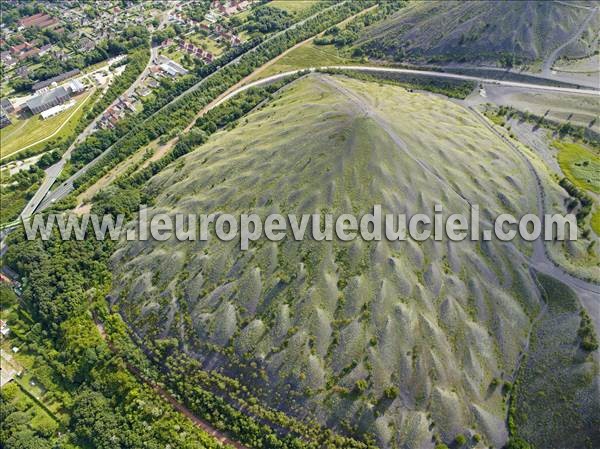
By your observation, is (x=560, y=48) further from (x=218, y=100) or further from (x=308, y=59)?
(x=218, y=100)

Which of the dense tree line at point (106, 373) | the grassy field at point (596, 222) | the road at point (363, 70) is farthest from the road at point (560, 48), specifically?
the dense tree line at point (106, 373)

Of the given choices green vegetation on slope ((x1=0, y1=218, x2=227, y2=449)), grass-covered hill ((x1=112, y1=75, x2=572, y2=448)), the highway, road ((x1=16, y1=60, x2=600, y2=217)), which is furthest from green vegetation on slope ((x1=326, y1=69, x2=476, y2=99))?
green vegetation on slope ((x1=0, y1=218, x2=227, y2=449))

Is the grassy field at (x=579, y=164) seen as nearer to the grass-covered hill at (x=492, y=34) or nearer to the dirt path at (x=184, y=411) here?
the grass-covered hill at (x=492, y=34)

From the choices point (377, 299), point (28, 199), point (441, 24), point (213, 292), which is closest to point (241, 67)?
point (441, 24)

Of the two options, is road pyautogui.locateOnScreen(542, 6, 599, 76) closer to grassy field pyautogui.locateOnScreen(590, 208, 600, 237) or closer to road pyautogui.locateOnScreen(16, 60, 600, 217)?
road pyautogui.locateOnScreen(16, 60, 600, 217)

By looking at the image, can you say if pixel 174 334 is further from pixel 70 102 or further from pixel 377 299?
pixel 70 102
